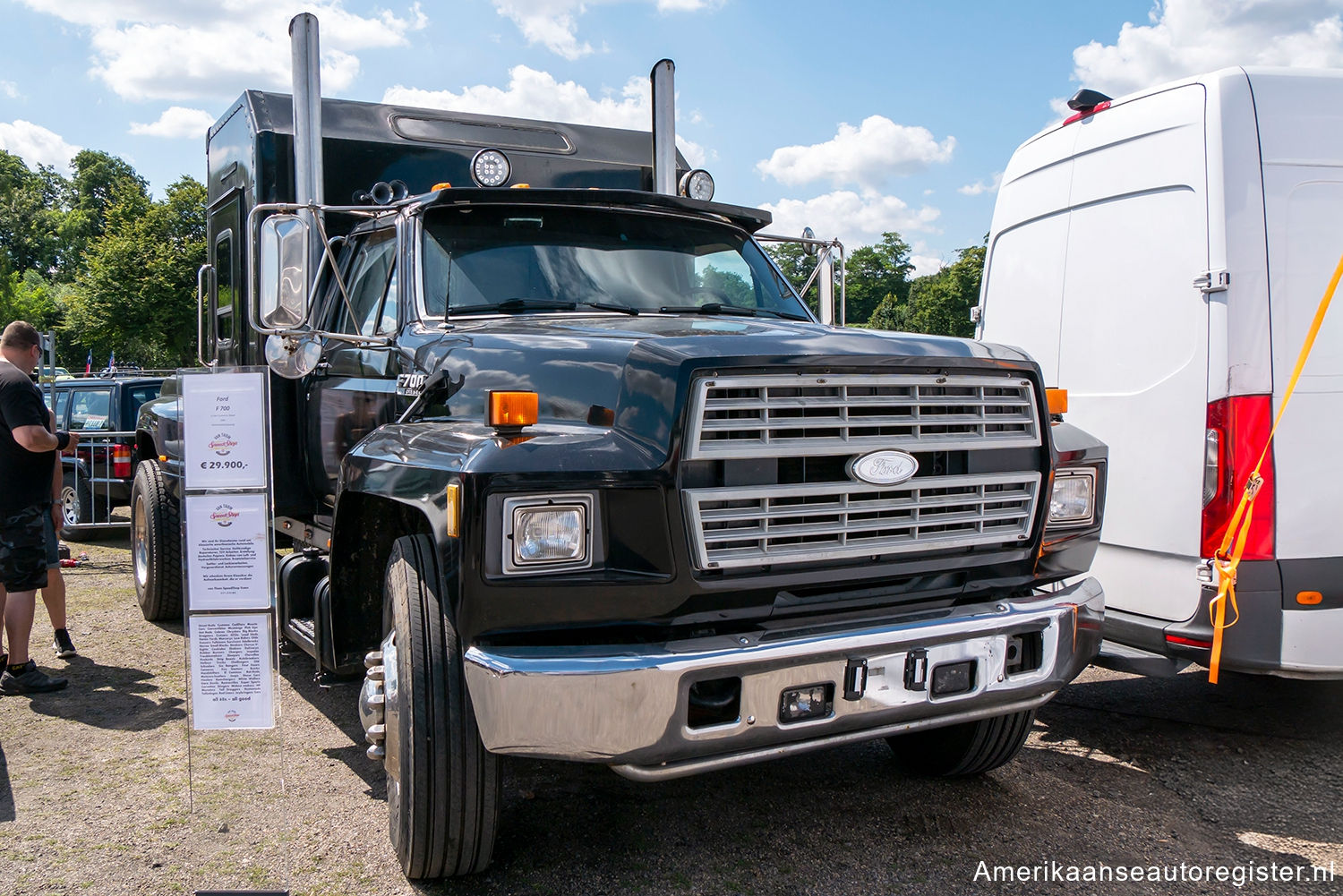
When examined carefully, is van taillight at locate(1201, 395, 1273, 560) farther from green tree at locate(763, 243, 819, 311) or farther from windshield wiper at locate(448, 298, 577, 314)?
windshield wiper at locate(448, 298, 577, 314)

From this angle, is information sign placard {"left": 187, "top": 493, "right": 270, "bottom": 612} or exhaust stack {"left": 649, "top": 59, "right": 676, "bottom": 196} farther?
exhaust stack {"left": 649, "top": 59, "right": 676, "bottom": 196}

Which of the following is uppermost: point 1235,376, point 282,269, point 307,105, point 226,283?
point 307,105

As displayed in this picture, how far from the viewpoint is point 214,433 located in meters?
3.48

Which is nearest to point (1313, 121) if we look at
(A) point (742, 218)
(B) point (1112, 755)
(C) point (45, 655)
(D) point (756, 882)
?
(A) point (742, 218)

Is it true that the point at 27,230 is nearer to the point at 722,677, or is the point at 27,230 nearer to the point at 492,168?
the point at 492,168

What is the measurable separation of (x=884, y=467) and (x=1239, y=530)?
194 centimetres

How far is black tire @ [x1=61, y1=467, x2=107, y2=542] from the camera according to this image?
11.0 m

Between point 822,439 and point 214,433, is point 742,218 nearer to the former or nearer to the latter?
point 822,439

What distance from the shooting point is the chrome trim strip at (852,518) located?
293 centimetres

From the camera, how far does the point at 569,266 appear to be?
14.1ft

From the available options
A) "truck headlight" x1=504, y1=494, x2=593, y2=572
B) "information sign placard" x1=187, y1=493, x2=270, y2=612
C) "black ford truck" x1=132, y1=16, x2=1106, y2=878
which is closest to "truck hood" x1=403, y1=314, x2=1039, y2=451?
"black ford truck" x1=132, y1=16, x2=1106, y2=878

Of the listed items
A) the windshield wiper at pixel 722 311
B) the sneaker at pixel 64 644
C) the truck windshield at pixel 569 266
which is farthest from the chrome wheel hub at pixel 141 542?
the windshield wiper at pixel 722 311

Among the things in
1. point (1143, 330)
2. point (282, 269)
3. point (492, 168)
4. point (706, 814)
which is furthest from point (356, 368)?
point (1143, 330)

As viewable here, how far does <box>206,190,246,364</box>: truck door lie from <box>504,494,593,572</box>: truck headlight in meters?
4.04
